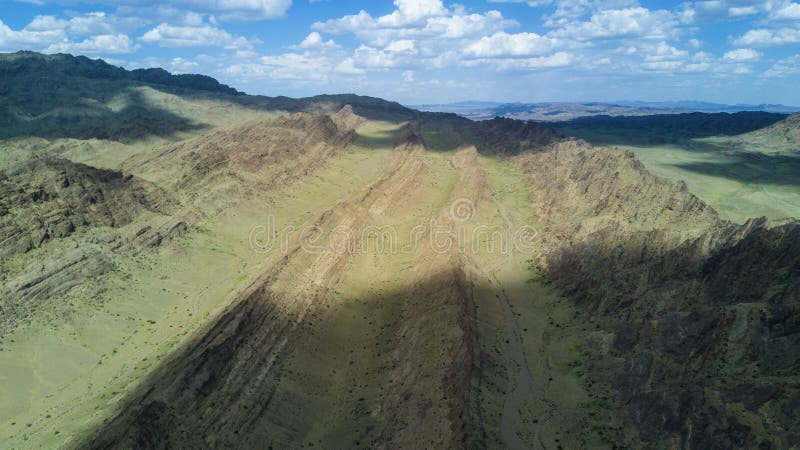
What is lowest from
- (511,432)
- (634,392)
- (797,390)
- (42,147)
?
(511,432)

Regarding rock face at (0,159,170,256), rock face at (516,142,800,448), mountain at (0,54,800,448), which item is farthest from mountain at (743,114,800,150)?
rock face at (0,159,170,256)

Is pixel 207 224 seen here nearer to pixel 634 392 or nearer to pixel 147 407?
pixel 147 407

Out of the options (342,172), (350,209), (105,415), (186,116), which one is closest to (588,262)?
(350,209)

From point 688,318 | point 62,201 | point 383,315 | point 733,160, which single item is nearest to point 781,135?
point 733,160

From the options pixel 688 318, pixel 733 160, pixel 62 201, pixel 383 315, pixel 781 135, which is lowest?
pixel 383 315

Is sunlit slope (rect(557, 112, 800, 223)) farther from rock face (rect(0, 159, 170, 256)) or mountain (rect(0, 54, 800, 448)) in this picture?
rock face (rect(0, 159, 170, 256))

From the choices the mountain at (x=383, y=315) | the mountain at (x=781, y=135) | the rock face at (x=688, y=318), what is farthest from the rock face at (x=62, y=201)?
the mountain at (x=781, y=135)

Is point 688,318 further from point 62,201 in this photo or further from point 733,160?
point 733,160

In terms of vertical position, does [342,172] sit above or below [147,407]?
above
